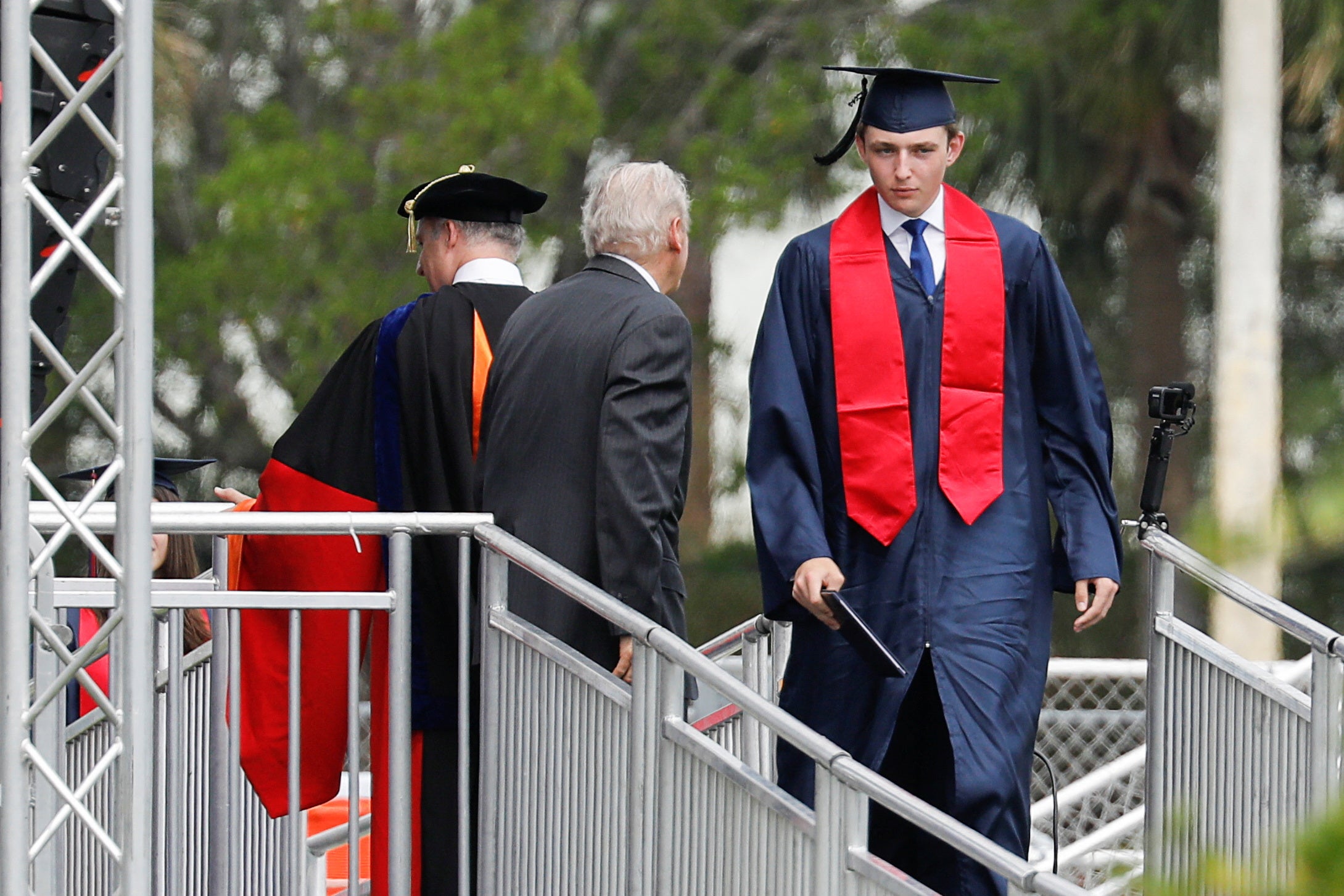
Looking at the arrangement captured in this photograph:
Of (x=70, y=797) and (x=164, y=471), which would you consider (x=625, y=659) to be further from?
(x=164, y=471)

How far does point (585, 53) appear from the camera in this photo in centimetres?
1577

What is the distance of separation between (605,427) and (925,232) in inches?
29.3

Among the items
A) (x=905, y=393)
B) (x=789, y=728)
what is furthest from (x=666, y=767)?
(x=905, y=393)

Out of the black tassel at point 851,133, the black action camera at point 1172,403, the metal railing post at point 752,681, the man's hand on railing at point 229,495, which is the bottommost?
the metal railing post at point 752,681

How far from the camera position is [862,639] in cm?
323

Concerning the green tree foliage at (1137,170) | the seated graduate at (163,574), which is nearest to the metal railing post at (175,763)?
the seated graduate at (163,574)

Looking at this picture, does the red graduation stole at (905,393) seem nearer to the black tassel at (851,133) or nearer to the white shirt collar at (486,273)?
the black tassel at (851,133)

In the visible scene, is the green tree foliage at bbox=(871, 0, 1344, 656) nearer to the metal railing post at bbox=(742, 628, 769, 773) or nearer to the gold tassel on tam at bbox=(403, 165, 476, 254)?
the metal railing post at bbox=(742, 628, 769, 773)

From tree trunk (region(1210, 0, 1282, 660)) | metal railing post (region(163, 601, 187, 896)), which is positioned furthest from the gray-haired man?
tree trunk (region(1210, 0, 1282, 660))

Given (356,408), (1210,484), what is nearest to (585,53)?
(1210,484)

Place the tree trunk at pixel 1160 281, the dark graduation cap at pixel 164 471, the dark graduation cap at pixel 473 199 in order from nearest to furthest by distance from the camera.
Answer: the dark graduation cap at pixel 473 199 → the dark graduation cap at pixel 164 471 → the tree trunk at pixel 1160 281

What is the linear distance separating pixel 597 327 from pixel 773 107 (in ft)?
36.6

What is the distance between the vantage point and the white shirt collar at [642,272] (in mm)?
3520

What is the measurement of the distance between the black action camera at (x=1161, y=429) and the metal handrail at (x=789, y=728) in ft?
3.81
